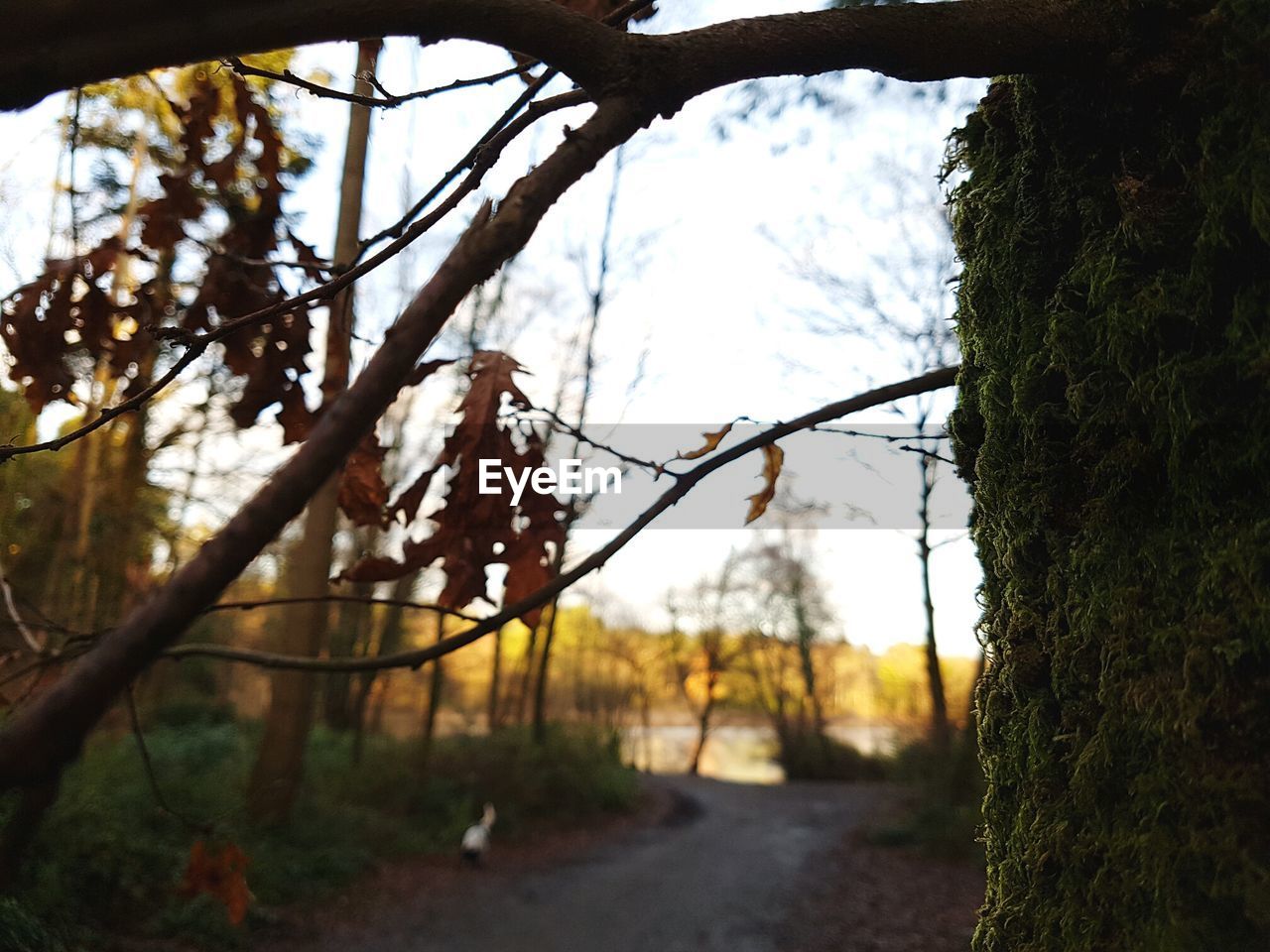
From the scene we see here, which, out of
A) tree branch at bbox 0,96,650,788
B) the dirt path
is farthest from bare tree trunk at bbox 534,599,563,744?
tree branch at bbox 0,96,650,788

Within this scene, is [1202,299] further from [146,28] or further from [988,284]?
[146,28]

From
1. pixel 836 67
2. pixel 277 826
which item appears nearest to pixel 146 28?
pixel 836 67

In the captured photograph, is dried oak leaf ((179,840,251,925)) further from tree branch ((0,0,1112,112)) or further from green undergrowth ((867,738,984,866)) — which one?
green undergrowth ((867,738,984,866))

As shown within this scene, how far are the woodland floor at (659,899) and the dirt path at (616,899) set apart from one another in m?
0.02

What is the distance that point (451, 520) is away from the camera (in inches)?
60.7

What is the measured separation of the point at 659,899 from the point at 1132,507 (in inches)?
368

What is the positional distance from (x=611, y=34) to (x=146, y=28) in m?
0.53

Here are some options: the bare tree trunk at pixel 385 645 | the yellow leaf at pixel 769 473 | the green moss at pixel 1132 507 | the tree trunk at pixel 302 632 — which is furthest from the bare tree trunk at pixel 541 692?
the green moss at pixel 1132 507

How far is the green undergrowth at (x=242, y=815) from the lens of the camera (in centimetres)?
597

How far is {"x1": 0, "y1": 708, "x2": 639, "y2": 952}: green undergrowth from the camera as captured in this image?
597 cm

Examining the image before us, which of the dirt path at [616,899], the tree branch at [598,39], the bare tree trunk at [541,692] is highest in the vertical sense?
the tree branch at [598,39]

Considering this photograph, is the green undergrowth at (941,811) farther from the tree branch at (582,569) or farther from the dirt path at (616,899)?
the tree branch at (582,569)

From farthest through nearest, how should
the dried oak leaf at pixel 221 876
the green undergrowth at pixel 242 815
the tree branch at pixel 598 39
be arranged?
the green undergrowth at pixel 242 815 → the dried oak leaf at pixel 221 876 → the tree branch at pixel 598 39

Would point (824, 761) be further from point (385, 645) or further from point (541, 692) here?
point (385, 645)
